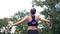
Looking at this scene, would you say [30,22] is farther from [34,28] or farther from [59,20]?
[59,20]

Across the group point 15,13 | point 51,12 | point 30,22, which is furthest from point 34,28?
point 15,13

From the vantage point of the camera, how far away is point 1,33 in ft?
133

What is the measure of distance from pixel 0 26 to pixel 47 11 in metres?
9.82

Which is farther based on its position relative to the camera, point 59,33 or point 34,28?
point 59,33

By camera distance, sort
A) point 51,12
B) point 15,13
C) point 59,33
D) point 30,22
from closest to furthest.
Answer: point 30,22 → point 59,33 → point 51,12 → point 15,13

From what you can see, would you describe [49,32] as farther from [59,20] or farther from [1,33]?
[1,33]

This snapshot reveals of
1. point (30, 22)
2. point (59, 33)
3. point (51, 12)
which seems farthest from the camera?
point (51, 12)

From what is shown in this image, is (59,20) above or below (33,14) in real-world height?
below

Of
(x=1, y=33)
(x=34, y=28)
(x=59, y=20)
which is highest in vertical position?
(x=34, y=28)

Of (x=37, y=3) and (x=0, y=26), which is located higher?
(x=37, y=3)

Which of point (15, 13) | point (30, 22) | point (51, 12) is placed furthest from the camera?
point (15, 13)

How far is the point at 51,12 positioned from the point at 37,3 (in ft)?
8.84

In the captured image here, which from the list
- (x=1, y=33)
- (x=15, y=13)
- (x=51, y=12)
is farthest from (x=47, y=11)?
(x=1, y=33)

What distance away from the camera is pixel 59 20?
33094 millimetres
